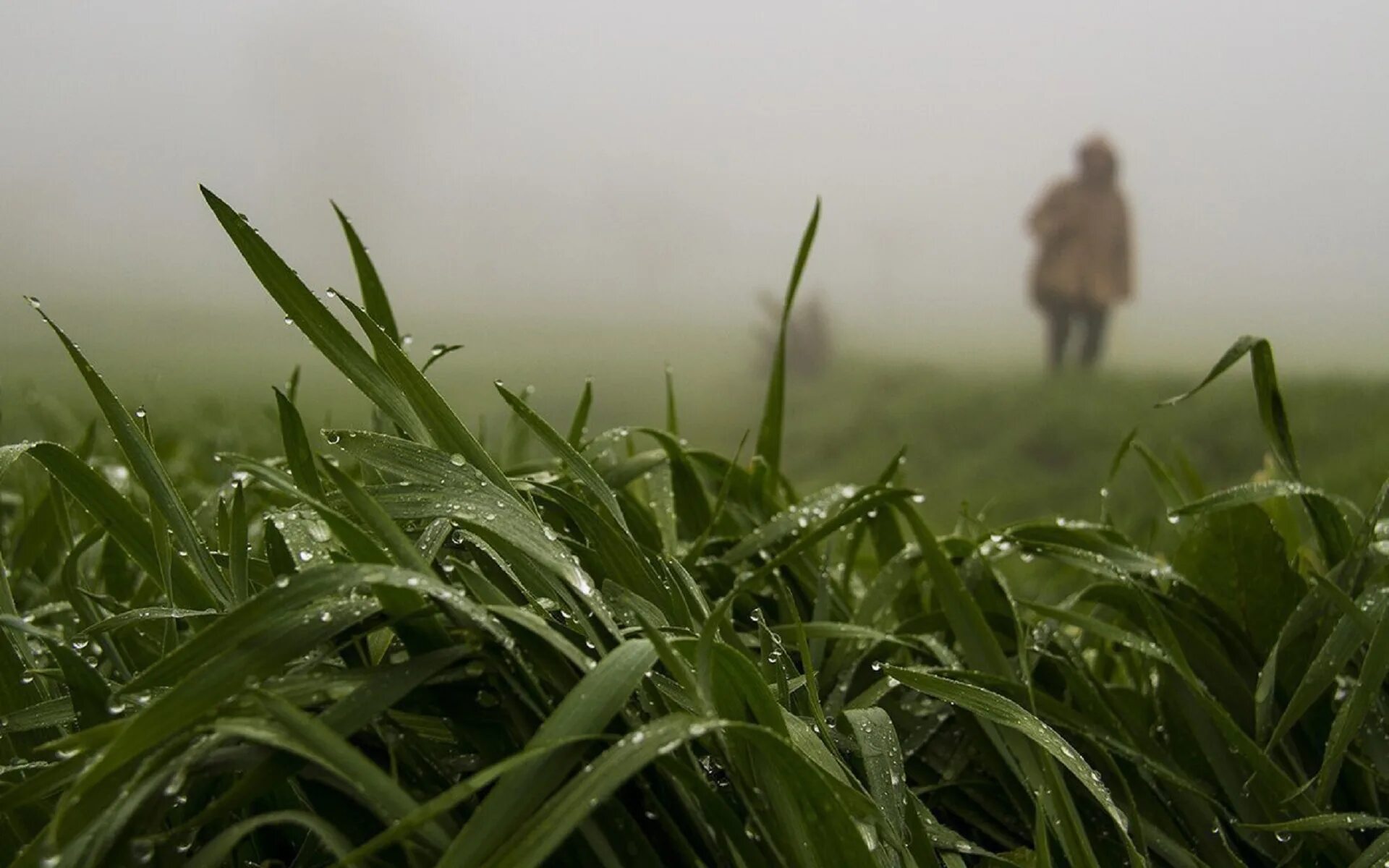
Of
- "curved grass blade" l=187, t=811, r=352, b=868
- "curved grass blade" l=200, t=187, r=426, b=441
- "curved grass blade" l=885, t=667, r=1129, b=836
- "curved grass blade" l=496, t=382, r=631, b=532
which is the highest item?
"curved grass blade" l=200, t=187, r=426, b=441

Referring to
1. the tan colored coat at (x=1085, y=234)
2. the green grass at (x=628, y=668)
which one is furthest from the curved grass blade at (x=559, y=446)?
the tan colored coat at (x=1085, y=234)

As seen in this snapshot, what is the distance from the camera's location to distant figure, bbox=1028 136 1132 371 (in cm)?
247

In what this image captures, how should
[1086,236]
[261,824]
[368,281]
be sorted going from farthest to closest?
[1086,236] → [368,281] → [261,824]

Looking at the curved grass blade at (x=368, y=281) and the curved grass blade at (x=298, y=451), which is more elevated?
the curved grass blade at (x=368, y=281)

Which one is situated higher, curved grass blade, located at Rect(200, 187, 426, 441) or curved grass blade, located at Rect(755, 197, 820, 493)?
curved grass blade, located at Rect(200, 187, 426, 441)

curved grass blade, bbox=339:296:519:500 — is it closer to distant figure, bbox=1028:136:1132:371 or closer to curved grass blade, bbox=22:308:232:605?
curved grass blade, bbox=22:308:232:605

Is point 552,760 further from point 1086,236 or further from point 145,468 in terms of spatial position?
point 1086,236

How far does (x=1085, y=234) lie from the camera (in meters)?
2.47

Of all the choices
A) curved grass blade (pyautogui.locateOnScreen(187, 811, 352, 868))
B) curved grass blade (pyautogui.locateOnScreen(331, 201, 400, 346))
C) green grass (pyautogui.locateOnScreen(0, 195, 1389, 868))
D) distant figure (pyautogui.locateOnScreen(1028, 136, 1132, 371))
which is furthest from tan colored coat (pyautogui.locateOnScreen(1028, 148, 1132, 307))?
curved grass blade (pyautogui.locateOnScreen(187, 811, 352, 868))

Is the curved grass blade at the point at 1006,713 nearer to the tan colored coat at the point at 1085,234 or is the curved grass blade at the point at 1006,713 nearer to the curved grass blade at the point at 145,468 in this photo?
the curved grass blade at the point at 145,468

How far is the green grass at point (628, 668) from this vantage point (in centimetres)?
15

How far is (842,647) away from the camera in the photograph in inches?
11.0

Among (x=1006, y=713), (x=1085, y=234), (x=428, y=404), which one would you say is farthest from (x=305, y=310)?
(x=1085, y=234)

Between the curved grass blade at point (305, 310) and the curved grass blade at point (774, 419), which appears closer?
the curved grass blade at point (305, 310)
